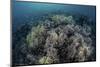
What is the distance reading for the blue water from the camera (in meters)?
2.36

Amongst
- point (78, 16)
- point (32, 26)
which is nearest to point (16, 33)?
point (32, 26)

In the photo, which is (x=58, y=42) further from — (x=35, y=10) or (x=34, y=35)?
(x=35, y=10)

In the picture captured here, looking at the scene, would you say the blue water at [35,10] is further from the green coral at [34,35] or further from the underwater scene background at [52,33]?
the green coral at [34,35]

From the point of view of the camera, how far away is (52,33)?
2.51 meters

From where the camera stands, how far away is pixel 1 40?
210 centimetres

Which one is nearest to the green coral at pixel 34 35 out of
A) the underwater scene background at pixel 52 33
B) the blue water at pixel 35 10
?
the underwater scene background at pixel 52 33

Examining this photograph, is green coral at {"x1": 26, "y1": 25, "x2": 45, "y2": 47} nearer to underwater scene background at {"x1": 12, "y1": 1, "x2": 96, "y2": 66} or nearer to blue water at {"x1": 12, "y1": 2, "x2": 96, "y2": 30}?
underwater scene background at {"x1": 12, "y1": 1, "x2": 96, "y2": 66}

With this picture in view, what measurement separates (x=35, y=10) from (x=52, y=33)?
0.42 meters

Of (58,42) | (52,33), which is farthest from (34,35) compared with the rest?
(58,42)

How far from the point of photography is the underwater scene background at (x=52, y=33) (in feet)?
7.78

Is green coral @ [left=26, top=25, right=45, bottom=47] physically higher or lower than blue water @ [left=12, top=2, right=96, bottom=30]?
lower

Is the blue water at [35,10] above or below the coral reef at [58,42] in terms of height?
above

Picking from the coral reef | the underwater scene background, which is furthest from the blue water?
the coral reef

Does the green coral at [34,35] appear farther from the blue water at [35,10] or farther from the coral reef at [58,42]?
the blue water at [35,10]
